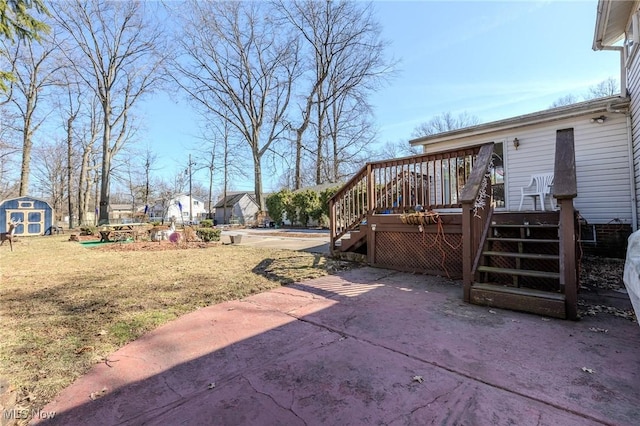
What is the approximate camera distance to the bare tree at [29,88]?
61.6 feet

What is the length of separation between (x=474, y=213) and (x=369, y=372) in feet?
9.24

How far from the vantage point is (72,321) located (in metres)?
3.17

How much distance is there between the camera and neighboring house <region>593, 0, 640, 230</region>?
5.56 metres

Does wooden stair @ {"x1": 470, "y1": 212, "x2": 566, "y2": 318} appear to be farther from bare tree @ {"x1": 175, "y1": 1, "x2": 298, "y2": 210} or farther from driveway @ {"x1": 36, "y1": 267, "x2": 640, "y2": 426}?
bare tree @ {"x1": 175, "y1": 1, "x2": 298, "y2": 210}

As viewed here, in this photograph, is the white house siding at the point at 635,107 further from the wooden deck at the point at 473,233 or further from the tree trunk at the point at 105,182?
the tree trunk at the point at 105,182

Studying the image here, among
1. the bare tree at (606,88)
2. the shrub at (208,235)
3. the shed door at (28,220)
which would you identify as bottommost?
the shrub at (208,235)

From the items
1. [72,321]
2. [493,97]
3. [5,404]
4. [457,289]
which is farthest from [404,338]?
[493,97]

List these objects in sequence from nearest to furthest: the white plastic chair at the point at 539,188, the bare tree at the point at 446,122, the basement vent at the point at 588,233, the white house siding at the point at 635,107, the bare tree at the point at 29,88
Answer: the white house siding at the point at 635,107 → the basement vent at the point at 588,233 → the white plastic chair at the point at 539,188 → the bare tree at the point at 29,88 → the bare tree at the point at 446,122

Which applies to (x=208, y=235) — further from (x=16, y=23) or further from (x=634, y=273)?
(x=634, y=273)

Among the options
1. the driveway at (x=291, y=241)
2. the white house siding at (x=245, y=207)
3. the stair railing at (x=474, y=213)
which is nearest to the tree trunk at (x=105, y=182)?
the driveway at (x=291, y=241)

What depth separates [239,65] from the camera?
74.3 ft

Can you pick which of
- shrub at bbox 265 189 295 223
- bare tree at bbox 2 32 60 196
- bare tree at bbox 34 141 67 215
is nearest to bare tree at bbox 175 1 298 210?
shrub at bbox 265 189 295 223

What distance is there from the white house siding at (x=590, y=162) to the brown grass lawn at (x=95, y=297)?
203 inches

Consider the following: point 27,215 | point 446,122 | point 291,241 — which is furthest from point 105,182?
point 446,122
